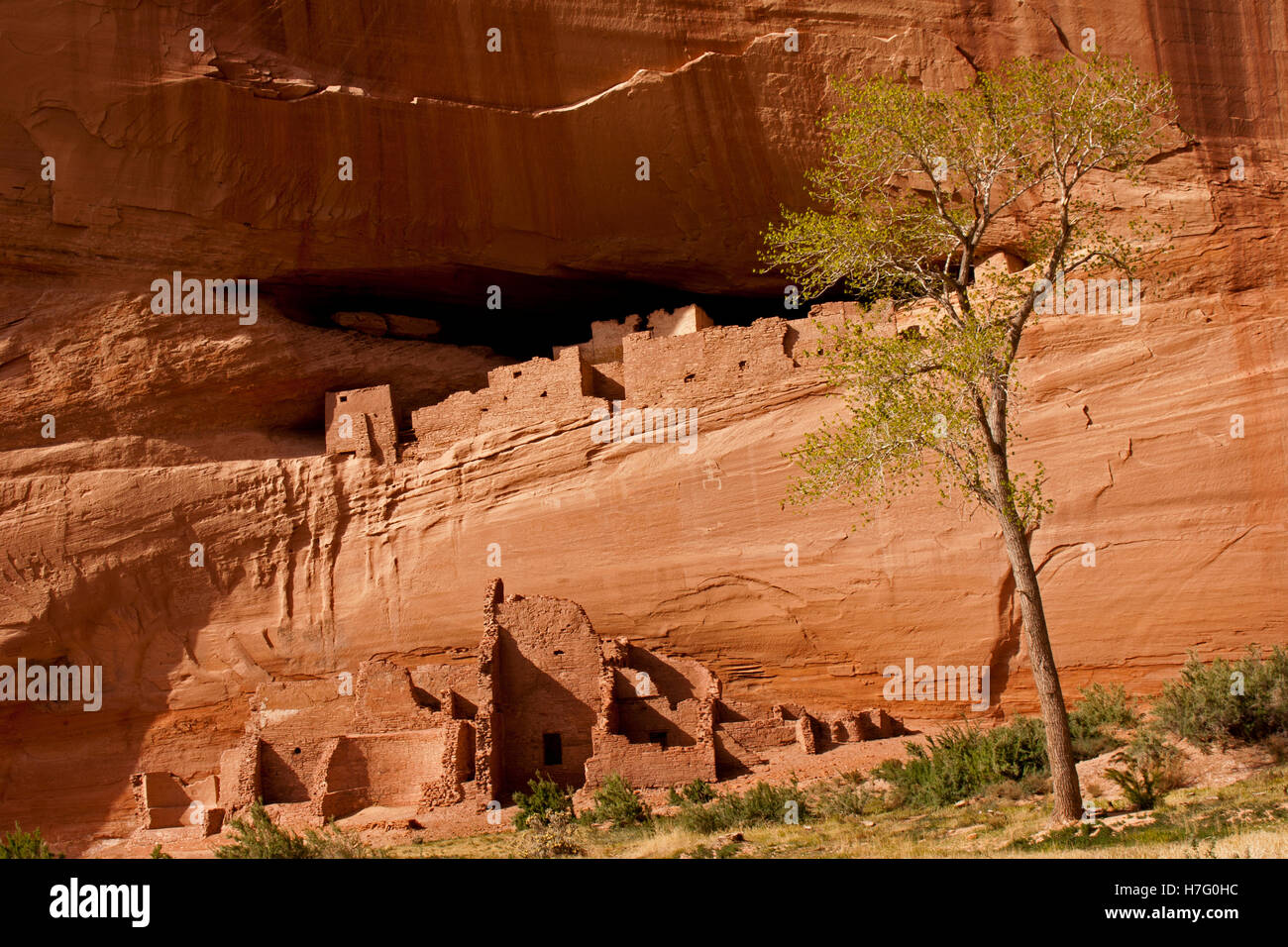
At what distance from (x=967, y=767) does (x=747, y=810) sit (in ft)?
7.56

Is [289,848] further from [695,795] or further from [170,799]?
[170,799]

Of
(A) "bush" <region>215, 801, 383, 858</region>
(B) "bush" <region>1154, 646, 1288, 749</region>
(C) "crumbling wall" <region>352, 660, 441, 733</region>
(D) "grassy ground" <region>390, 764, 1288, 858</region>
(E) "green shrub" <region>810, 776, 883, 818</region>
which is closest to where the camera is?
(D) "grassy ground" <region>390, 764, 1288, 858</region>

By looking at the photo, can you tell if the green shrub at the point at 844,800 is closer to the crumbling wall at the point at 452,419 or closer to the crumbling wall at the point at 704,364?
the crumbling wall at the point at 704,364

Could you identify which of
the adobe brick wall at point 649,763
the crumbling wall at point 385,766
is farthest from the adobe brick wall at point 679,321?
the crumbling wall at point 385,766

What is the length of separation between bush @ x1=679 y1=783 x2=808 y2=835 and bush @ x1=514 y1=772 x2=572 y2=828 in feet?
5.57

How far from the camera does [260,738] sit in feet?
56.7

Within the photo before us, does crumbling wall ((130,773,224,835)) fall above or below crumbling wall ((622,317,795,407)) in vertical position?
below

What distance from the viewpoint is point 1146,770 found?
443 inches

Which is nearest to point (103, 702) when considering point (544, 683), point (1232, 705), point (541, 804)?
point (544, 683)

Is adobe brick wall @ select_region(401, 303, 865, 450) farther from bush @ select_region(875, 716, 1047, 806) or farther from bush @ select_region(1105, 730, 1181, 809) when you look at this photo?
bush @ select_region(1105, 730, 1181, 809)

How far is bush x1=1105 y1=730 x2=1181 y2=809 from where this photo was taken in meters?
10.4

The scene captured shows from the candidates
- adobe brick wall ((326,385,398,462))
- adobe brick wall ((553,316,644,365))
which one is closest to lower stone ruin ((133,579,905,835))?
adobe brick wall ((326,385,398,462))

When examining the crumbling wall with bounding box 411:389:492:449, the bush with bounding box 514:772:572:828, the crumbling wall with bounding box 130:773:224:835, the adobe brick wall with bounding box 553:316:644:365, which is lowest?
the crumbling wall with bounding box 130:773:224:835
